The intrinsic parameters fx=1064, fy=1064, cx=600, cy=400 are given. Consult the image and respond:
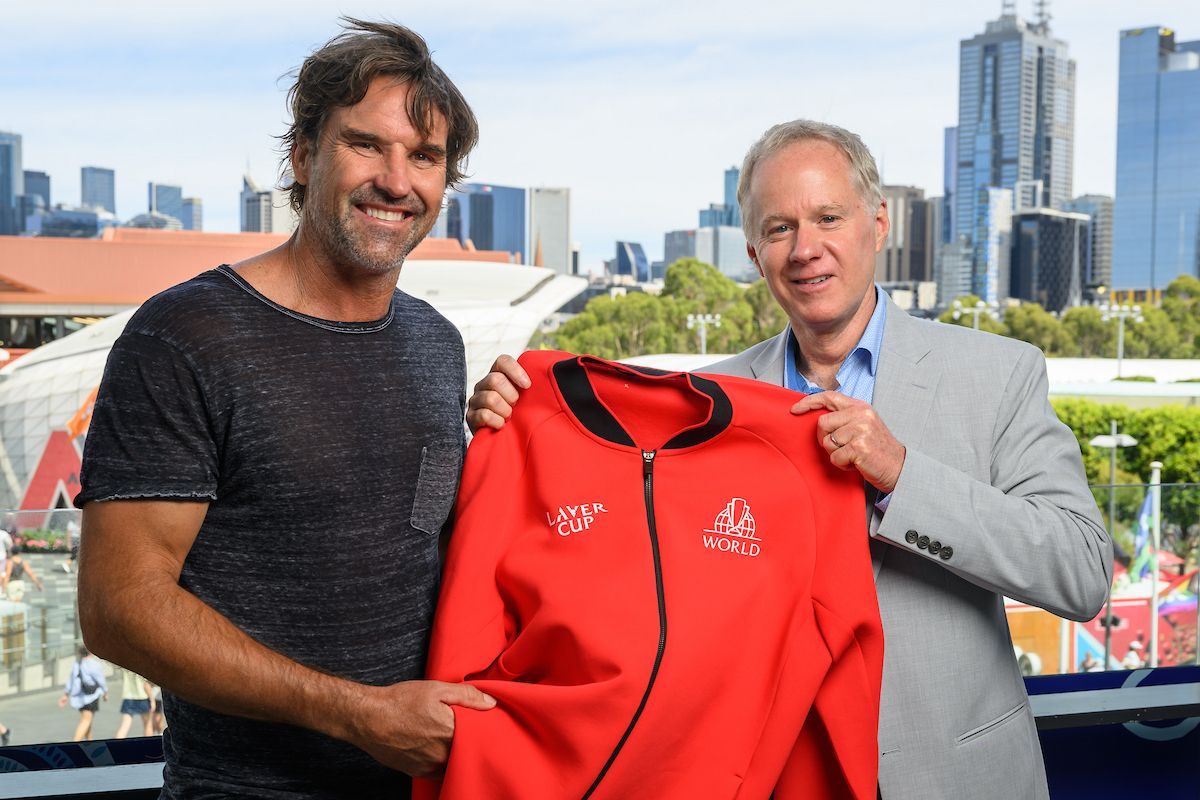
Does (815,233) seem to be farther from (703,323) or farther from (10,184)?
(10,184)

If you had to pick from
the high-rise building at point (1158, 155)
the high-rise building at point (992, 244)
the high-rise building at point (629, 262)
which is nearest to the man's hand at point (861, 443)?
the high-rise building at point (992, 244)

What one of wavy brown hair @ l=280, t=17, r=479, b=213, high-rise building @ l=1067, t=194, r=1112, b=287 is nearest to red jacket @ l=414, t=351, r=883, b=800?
wavy brown hair @ l=280, t=17, r=479, b=213

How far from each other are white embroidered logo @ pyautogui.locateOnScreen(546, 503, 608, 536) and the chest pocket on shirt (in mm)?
178

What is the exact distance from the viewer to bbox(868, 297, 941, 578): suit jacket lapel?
5.85ft

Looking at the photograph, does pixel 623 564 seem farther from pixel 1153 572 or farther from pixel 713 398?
pixel 1153 572

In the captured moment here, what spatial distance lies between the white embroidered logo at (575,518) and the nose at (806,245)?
0.57m

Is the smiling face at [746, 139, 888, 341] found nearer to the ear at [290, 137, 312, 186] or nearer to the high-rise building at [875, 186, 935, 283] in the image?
the ear at [290, 137, 312, 186]

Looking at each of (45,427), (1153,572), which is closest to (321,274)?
(1153,572)

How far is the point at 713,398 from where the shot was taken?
1697 mm

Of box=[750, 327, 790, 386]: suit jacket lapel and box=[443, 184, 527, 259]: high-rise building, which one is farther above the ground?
box=[443, 184, 527, 259]: high-rise building

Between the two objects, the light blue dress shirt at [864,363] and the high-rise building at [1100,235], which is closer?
the light blue dress shirt at [864,363]

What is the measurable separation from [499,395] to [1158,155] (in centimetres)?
14623

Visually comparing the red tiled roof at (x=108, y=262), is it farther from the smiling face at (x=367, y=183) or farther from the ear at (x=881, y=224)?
the smiling face at (x=367, y=183)

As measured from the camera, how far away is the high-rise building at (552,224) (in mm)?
124938
